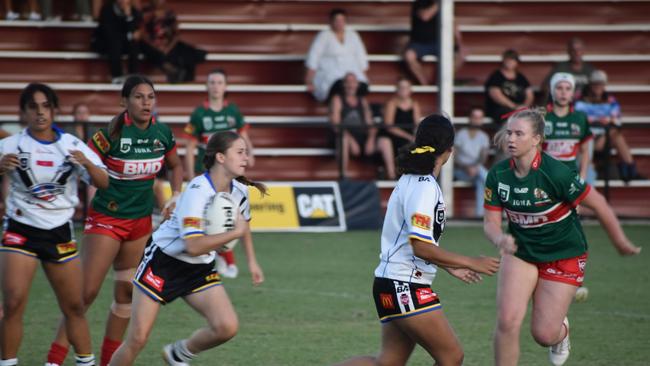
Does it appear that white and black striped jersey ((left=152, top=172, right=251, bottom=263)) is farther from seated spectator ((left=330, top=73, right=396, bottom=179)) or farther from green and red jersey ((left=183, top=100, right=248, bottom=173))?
seated spectator ((left=330, top=73, right=396, bottom=179))

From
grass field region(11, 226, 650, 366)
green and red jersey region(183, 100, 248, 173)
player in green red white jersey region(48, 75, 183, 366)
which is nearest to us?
player in green red white jersey region(48, 75, 183, 366)

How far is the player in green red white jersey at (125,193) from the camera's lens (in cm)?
747

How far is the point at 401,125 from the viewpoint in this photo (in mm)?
16094

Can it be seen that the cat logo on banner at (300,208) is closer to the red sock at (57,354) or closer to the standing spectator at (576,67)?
the standing spectator at (576,67)

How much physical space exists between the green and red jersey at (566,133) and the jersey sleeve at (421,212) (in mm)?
5595

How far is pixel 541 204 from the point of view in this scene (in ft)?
22.0

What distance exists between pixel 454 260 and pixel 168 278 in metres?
1.82

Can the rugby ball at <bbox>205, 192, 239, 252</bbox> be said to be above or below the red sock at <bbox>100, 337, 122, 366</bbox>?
above

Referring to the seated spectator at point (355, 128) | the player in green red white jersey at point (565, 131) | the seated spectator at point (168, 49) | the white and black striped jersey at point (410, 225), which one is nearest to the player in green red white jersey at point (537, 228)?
the white and black striped jersey at point (410, 225)

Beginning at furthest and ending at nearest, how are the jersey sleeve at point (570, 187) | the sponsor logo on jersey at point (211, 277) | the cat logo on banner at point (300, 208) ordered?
1. the cat logo on banner at point (300, 208)
2. the jersey sleeve at point (570, 187)
3. the sponsor logo on jersey at point (211, 277)

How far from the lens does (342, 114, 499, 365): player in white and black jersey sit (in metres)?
5.66

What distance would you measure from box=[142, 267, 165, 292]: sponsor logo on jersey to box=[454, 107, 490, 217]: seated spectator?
10.5m

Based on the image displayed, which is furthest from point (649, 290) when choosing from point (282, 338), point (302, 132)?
point (302, 132)

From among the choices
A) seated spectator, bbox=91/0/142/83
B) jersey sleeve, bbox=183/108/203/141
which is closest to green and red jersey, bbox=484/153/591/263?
jersey sleeve, bbox=183/108/203/141
